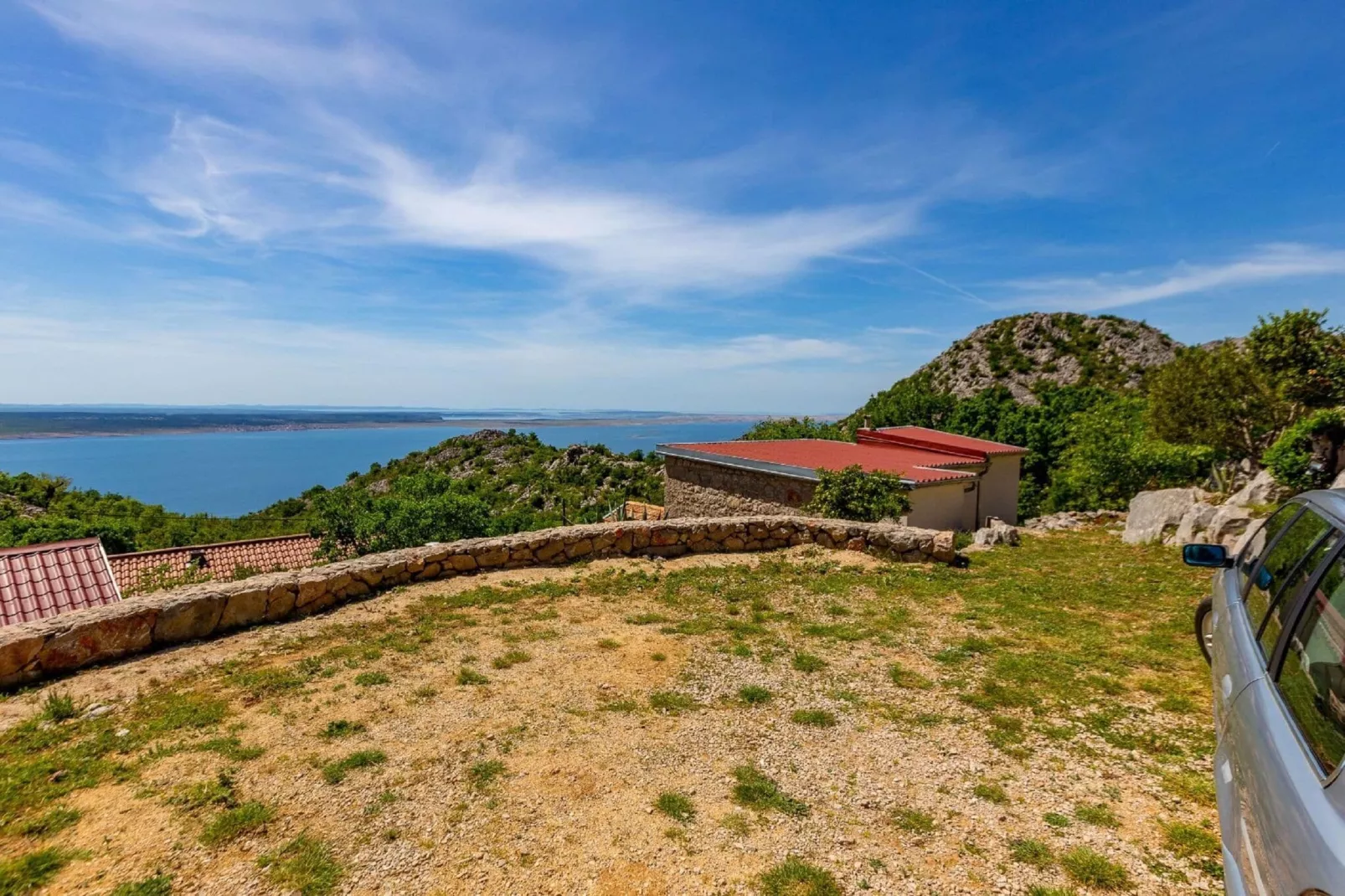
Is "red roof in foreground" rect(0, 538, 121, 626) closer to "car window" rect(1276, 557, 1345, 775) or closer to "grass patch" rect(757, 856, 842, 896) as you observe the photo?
"grass patch" rect(757, 856, 842, 896)

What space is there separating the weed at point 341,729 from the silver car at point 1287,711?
19.1ft

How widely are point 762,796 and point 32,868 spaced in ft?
14.9

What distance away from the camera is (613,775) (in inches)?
179

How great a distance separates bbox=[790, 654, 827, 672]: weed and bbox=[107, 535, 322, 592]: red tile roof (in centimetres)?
1641

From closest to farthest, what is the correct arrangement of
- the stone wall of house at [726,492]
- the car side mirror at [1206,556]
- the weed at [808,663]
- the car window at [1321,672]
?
the car window at [1321,672] < the car side mirror at [1206,556] < the weed at [808,663] < the stone wall of house at [726,492]

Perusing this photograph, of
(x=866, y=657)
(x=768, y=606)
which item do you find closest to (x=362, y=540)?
(x=768, y=606)

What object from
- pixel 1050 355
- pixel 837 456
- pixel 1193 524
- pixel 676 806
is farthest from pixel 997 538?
pixel 1050 355

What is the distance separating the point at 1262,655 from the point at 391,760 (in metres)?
5.67

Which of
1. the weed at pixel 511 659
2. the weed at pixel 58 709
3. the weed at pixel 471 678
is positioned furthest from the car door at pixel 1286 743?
the weed at pixel 58 709

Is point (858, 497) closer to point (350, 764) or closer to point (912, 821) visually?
point (912, 821)

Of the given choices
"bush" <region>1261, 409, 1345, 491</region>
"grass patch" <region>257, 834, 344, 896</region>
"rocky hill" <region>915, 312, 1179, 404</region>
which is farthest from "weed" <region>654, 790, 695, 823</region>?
"rocky hill" <region>915, 312, 1179, 404</region>

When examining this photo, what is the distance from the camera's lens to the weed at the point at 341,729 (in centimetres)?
504

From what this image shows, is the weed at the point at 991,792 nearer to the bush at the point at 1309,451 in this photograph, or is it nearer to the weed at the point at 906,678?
the weed at the point at 906,678

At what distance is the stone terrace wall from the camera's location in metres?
6.23
